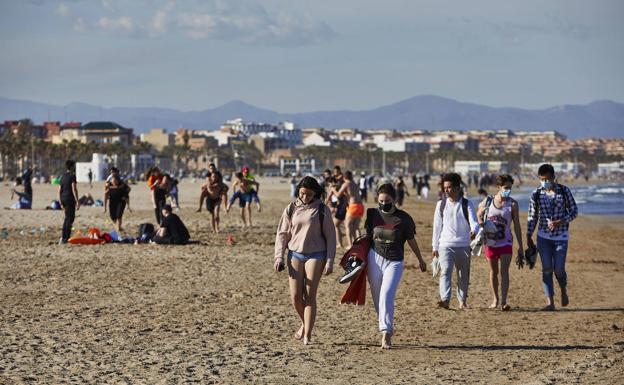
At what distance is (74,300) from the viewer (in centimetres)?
1112

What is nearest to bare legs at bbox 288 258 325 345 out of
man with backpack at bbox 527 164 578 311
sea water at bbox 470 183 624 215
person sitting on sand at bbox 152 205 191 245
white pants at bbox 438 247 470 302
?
white pants at bbox 438 247 470 302

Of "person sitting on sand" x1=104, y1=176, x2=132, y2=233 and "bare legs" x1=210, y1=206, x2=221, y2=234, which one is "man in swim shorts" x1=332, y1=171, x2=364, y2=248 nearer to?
"bare legs" x1=210, y1=206, x2=221, y2=234

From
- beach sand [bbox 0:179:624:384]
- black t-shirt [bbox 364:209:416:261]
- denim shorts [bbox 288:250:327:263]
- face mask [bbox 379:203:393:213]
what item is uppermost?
face mask [bbox 379:203:393:213]

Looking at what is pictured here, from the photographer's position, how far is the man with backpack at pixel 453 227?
1016cm

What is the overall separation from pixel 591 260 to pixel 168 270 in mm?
7825

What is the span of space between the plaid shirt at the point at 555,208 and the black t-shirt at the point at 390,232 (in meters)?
2.18

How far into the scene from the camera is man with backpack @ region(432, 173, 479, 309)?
1016 centimetres

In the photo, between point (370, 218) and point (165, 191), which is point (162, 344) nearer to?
point (370, 218)

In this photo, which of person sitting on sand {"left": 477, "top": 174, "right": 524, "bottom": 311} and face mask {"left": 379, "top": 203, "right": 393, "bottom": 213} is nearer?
face mask {"left": 379, "top": 203, "right": 393, "bottom": 213}

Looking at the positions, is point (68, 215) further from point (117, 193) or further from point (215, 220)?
point (215, 220)

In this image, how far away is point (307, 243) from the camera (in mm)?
8531

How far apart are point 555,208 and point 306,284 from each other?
3.04 metres

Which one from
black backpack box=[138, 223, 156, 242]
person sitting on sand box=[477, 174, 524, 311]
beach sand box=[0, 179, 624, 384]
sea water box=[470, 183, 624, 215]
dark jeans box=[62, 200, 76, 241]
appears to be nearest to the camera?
beach sand box=[0, 179, 624, 384]

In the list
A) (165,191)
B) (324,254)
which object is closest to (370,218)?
(324,254)
